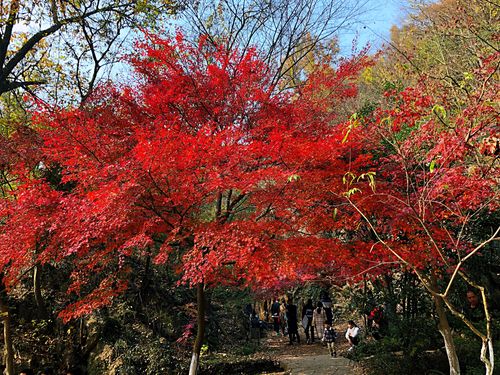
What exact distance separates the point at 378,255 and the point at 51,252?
18.7ft

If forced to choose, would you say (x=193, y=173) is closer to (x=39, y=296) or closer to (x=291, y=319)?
(x=39, y=296)

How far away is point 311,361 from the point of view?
31.1 ft

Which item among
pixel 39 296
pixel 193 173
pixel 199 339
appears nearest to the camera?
pixel 193 173

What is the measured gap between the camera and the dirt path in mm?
8320

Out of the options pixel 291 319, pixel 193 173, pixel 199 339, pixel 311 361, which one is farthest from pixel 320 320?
pixel 193 173

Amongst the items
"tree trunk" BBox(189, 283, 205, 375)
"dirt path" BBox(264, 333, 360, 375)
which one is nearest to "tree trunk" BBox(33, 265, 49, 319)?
"tree trunk" BBox(189, 283, 205, 375)

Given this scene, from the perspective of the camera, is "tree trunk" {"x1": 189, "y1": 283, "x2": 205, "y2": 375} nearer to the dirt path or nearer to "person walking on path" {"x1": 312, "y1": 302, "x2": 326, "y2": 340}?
Result: the dirt path

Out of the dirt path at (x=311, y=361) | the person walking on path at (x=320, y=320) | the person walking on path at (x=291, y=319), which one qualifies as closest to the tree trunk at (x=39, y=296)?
the dirt path at (x=311, y=361)

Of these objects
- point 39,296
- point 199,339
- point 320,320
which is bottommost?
point 320,320

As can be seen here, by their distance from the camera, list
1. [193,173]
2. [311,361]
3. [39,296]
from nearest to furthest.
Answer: [193,173] < [311,361] < [39,296]

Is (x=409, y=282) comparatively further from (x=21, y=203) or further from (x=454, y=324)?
(x=21, y=203)

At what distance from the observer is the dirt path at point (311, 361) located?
832cm

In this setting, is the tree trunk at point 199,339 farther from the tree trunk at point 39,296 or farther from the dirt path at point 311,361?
the tree trunk at point 39,296

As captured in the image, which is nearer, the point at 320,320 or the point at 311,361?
the point at 311,361
